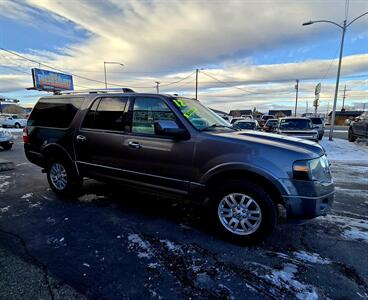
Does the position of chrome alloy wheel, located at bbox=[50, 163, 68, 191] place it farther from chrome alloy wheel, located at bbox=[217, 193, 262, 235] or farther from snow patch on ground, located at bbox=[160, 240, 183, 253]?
chrome alloy wheel, located at bbox=[217, 193, 262, 235]

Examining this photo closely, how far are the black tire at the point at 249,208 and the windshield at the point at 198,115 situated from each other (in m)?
0.94

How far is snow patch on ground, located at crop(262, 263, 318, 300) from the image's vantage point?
2303 mm

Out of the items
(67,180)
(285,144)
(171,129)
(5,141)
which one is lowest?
(5,141)

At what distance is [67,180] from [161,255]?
2788 millimetres

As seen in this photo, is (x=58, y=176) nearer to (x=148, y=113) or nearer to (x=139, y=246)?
(x=148, y=113)

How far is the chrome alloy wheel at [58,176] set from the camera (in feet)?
15.8

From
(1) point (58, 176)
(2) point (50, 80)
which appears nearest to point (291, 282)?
(1) point (58, 176)

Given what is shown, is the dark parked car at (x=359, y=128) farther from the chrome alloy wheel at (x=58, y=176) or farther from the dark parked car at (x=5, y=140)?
the dark parked car at (x=5, y=140)

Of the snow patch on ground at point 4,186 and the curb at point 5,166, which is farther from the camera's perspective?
the curb at point 5,166

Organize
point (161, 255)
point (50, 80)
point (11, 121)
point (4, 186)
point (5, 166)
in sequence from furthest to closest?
point (50, 80) → point (11, 121) → point (5, 166) → point (4, 186) → point (161, 255)

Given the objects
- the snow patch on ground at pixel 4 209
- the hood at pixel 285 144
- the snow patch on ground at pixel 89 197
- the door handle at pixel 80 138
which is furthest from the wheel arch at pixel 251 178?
the snow patch on ground at pixel 4 209

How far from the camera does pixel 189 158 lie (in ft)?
11.2

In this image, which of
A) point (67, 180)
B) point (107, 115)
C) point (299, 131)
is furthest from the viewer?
point (299, 131)

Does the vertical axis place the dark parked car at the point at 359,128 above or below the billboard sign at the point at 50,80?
below
